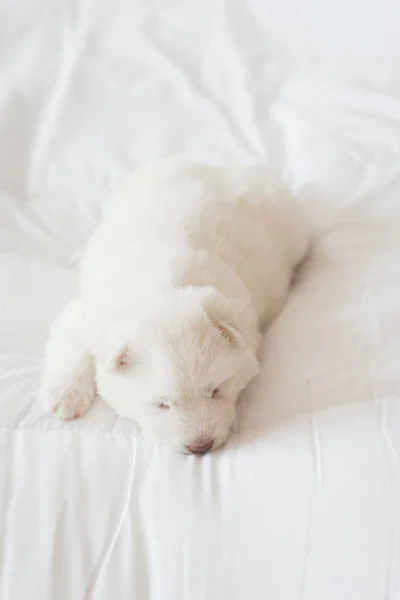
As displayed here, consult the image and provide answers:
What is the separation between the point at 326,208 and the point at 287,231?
0.19m

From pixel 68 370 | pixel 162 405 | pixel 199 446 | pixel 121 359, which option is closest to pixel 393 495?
pixel 199 446

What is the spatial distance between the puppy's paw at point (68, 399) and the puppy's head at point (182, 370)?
84 millimetres

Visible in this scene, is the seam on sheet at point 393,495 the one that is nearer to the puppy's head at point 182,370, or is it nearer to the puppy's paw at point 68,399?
the puppy's head at point 182,370

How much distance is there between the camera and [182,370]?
1.34 meters

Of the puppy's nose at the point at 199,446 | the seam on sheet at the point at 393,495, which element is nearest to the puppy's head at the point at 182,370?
the puppy's nose at the point at 199,446

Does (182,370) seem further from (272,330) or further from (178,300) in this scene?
(272,330)

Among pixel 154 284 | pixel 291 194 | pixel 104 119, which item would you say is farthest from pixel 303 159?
pixel 154 284

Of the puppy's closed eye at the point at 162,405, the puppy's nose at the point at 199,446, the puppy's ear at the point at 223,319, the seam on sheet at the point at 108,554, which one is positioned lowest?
the seam on sheet at the point at 108,554

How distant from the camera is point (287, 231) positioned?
1.97 meters

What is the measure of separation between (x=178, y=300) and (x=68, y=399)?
316 millimetres

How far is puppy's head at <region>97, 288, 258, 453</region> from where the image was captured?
135 cm

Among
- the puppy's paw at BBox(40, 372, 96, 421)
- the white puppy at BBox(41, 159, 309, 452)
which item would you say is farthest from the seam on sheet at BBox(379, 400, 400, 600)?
the puppy's paw at BBox(40, 372, 96, 421)

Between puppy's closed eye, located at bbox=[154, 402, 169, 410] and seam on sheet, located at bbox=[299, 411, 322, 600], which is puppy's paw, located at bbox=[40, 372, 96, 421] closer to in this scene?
puppy's closed eye, located at bbox=[154, 402, 169, 410]

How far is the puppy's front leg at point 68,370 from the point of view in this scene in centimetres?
142
